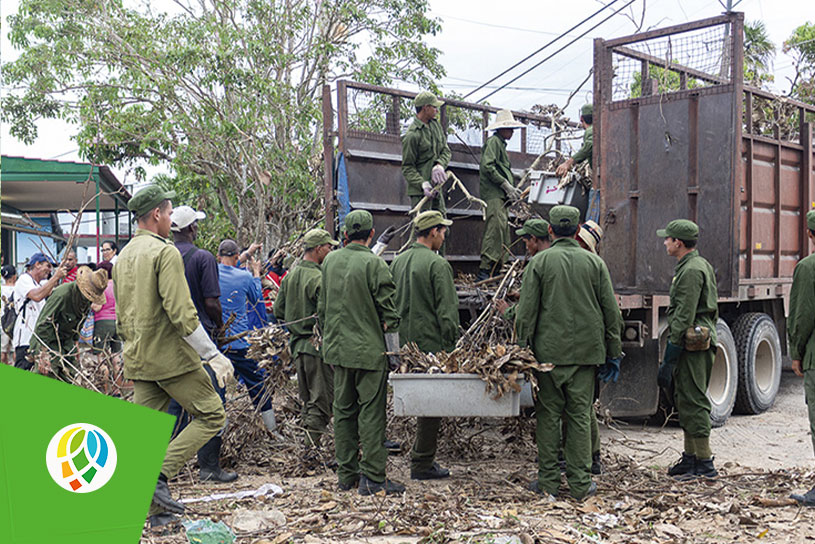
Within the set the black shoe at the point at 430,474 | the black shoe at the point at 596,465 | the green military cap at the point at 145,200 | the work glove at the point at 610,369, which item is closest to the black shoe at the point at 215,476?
the black shoe at the point at 430,474

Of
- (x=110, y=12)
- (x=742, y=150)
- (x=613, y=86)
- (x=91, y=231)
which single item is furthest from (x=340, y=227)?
(x=91, y=231)

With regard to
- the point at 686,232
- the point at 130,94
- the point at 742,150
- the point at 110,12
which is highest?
the point at 110,12

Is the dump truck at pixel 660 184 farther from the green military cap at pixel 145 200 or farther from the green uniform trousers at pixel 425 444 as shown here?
the green military cap at pixel 145 200

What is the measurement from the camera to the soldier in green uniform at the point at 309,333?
5953mm

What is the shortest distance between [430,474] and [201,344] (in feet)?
6.76

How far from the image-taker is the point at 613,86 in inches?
272

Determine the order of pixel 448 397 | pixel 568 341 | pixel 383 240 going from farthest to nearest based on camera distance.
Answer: pixel 383 240, pixel 568 341, pixel 448 397

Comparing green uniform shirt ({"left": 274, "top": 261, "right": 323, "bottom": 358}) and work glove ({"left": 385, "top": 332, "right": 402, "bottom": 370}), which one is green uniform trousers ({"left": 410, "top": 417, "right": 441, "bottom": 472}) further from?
green uniform shirt ({"left": 274, "top": 261, "right": 323, "bottom": 358})

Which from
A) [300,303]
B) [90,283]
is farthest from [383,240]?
[90,283]

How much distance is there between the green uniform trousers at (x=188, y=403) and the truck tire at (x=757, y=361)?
5226 mm

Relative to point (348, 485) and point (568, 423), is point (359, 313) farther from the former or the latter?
point (568, 423)

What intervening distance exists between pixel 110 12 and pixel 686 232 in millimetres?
12218

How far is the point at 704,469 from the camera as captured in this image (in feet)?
17.6

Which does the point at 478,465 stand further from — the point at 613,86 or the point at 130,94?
the point at 130,94
